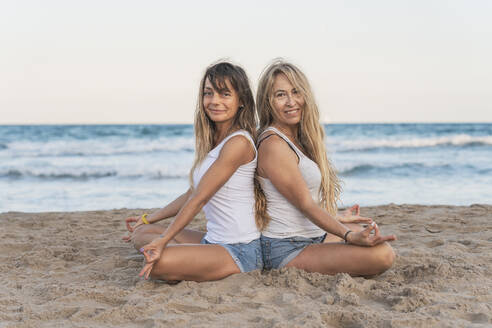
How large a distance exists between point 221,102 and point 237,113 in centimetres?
17

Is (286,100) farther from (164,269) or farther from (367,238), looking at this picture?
(164,269)

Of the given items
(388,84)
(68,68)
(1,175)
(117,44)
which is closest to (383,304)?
(1,175)

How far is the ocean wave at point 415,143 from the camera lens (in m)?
19.7

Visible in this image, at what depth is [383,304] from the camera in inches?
102

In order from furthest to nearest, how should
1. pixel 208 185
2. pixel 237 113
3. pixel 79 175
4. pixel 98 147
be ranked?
pixel 98 147 < pixel 79 175 < pixel 237 113 < pixel 208 185

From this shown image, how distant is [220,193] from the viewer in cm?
302

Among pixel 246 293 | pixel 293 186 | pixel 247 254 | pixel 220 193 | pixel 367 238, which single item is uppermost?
pixel 293 186

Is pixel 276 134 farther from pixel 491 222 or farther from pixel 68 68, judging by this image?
pixel 68 68

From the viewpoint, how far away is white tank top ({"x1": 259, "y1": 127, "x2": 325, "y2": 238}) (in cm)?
303

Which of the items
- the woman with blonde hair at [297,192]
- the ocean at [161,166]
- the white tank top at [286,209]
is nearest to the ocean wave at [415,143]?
the ocean at [161,166]

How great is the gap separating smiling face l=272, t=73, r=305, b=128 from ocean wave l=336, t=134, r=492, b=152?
53.4 ft

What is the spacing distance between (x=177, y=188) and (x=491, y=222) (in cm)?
615

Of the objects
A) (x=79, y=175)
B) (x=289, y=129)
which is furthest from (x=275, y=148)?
(x=79, y=175)

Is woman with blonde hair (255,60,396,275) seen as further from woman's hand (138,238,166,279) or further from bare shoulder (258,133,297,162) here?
woman's hand (138,238,166,279)
